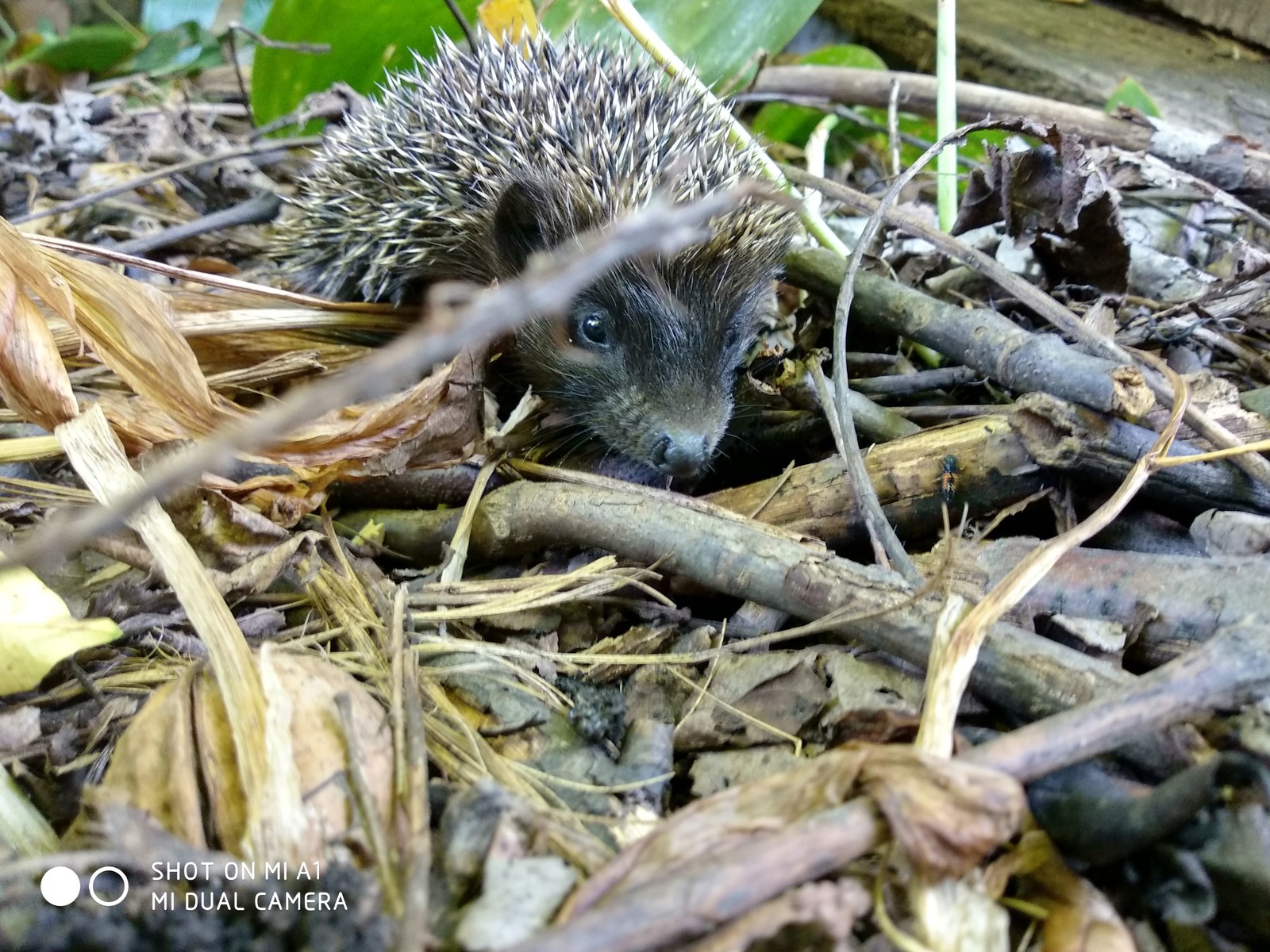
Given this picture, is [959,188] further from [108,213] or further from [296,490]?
[108,213]

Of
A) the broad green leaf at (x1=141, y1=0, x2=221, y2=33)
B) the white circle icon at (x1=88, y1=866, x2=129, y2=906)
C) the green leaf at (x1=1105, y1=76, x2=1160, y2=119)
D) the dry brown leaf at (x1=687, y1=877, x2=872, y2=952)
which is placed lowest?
the white circle icon at (x1=88, y1=866, x2=129, y2=906)

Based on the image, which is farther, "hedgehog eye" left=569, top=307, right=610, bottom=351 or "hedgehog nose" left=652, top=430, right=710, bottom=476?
"hedgehog eye" left=569, top=307, right=610, bottom=351

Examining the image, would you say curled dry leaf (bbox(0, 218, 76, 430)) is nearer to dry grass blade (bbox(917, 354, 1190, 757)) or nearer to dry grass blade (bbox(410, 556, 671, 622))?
dry grass blade (bbox(410, 556, 671, 622))

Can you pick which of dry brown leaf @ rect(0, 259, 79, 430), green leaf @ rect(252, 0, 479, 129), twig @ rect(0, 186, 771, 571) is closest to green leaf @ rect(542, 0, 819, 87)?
green leaf @ rect(252, 0, 479, 129)

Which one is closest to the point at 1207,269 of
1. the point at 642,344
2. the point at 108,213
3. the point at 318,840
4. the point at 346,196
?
the point at 642,344

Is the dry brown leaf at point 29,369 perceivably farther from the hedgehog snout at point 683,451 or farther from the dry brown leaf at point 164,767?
the hedgehog snout at point 683,451

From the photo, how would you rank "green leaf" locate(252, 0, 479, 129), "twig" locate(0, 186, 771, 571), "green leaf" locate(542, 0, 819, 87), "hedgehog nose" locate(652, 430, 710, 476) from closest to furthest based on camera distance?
"twig" locate(0, 186, 771, 571) < "hedgehog nose" locate(652, 430, 710, 476) < "green leaf" locate(252, 0, 479, 129) < "green leaf" locate(542, 0, 819, 87)
